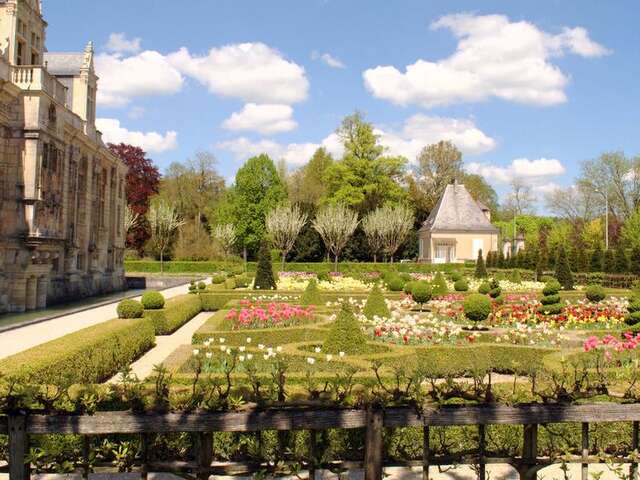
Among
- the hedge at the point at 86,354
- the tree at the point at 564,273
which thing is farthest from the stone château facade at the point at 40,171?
the tree at the point at 564,273

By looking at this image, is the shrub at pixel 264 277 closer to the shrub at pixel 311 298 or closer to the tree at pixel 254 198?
the shrub at pixel 311 298

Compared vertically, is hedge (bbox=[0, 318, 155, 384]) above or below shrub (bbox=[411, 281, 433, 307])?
below

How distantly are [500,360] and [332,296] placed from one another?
11.0m

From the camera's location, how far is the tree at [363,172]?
50312 millimetres

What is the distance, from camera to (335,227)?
45.4m

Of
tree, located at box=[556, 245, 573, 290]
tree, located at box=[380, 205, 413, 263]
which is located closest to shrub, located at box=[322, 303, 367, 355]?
tree, located at box=[556, 245, 573, 290]

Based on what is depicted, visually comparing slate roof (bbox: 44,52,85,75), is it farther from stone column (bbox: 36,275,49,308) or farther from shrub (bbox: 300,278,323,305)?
shrub (bbox: 300,278,323,305)

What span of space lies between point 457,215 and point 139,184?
2982cm

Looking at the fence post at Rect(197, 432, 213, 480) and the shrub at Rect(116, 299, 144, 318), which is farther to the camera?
the shrub at Rect(116, 299, 144, 318)

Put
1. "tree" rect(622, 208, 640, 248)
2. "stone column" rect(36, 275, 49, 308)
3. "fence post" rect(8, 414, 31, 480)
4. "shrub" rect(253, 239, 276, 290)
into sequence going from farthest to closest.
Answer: "tree" rect(622, 208, 640, 248)
"shrub" rect(253, 239, 276, 290)
"stone column" rect(36, 275, 49, 308)
"fence post" rect(8, 414, 31, 480)

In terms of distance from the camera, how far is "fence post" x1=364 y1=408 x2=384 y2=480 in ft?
11.1

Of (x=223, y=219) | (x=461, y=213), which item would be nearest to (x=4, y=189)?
(x=223, y=219)

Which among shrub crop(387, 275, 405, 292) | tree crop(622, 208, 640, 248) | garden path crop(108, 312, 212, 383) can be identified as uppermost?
tree crop(622, 208, 640, 248)

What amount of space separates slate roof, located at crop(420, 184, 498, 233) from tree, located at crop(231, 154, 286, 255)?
14.0 m
